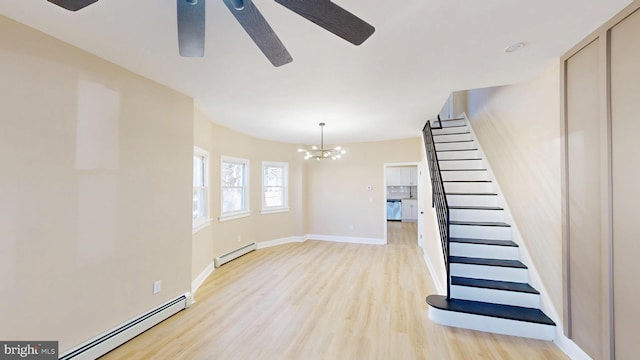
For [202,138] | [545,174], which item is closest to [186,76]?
[202,138]

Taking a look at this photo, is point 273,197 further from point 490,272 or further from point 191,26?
point 191,26

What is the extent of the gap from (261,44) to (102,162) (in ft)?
6.18

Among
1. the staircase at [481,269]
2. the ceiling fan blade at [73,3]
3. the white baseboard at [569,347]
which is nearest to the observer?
the ceiling fan blade at [73,3]

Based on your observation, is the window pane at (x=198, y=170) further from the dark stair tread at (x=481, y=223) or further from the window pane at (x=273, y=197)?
the dark stair tread at (x=481, y=223)

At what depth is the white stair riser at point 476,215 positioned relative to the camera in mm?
3412

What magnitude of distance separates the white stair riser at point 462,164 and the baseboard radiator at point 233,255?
4.12m

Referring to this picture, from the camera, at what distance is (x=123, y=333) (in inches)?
91.4

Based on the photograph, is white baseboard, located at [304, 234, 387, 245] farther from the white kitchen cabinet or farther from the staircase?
the white kitchen cabinet

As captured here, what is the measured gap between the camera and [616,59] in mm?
1706

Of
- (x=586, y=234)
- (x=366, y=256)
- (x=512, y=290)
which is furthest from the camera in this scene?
(x=366, y=256)

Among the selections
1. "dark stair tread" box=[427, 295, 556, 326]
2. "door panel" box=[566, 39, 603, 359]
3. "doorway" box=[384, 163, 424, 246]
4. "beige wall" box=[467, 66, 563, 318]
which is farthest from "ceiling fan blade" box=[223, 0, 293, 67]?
"doorway" box=[384, 163, 424, 246]

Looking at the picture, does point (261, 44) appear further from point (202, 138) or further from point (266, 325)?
point (202, 138)

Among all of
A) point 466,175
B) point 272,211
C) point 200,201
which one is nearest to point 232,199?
point 200,201

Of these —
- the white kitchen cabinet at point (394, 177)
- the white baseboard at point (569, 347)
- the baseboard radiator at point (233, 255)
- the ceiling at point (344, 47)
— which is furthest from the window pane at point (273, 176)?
the white baseboard at point (569, 347)
